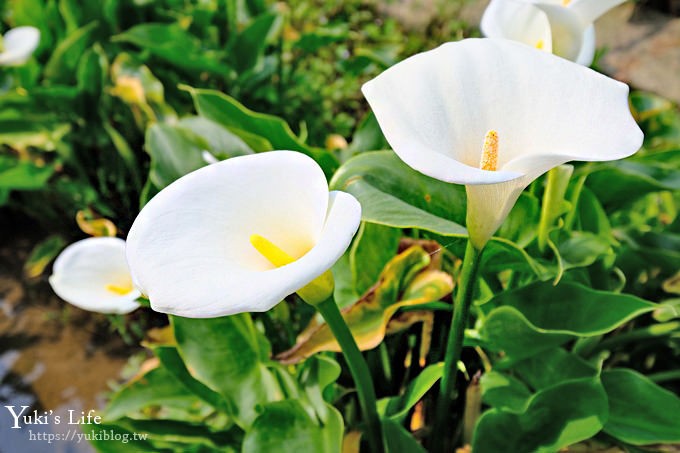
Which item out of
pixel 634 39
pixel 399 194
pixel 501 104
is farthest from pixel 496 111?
pixel 634 39

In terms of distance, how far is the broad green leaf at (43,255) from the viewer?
1.47 m

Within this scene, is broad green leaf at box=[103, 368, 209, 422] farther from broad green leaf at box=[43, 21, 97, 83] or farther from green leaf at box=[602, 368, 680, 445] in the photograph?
broad green leaf at box=[43, 21, 97, 83]

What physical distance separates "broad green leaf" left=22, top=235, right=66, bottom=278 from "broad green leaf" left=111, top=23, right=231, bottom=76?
0.51m

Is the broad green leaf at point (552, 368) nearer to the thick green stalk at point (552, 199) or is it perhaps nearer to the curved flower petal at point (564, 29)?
the thick green stalk at point (552, 199)

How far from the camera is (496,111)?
483mm

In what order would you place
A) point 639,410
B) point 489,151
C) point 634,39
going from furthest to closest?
1. point 634,39
2. point 639,410
3. point 489,151

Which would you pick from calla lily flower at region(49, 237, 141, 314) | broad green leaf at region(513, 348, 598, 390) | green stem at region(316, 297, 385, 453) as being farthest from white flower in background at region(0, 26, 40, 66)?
broad green leaf at region(513, 348, 598, 390)

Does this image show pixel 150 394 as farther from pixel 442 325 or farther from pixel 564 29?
pixel 564 29

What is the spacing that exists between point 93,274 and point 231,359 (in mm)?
291

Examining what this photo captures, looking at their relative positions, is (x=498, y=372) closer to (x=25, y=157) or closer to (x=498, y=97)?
(x=498, y=97)

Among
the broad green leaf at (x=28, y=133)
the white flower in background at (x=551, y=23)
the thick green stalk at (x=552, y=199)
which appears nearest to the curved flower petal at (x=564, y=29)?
the white flower in background at (x=551, y=23)

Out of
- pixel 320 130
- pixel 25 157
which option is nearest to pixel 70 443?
A: pixel 25 157

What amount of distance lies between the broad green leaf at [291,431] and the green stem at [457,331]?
0.12 meters

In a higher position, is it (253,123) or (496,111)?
(496,111)
